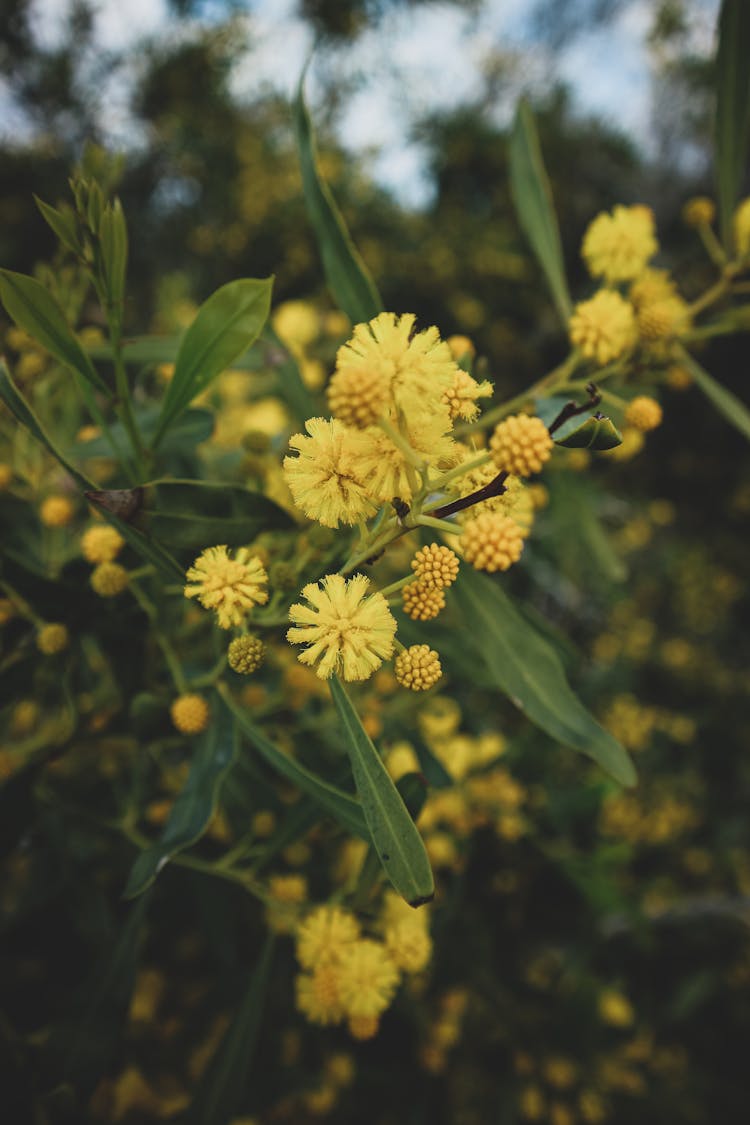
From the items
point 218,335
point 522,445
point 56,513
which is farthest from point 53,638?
point 522,445

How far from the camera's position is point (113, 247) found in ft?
2.37

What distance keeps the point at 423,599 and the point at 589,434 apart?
23 centimetres

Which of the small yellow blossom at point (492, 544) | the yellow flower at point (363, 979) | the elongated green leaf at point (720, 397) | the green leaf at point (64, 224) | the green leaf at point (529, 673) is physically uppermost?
the green leaf at point (64, 224)

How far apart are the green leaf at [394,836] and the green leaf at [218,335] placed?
0.49 metres

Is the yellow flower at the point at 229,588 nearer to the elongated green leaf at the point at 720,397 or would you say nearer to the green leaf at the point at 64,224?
the green leaf at the point at 64,224

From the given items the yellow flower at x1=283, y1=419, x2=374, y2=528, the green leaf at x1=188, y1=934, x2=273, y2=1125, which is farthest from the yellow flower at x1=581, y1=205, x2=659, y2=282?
the green leaf at x1=188, y1=934, x2=273, y2=1125

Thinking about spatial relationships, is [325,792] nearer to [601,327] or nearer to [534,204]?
[601,327]

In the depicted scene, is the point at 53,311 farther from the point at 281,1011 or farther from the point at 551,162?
the point at 551,162

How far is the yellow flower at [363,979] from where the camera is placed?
0.98 m

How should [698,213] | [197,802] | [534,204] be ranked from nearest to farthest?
[197,802], [534,204], [698,213]

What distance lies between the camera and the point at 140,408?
4.01 feet

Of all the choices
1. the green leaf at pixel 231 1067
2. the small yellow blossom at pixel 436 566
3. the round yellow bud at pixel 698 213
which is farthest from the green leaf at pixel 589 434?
the round yellow bud at pixel 698 213

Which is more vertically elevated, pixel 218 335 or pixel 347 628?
pixel 218 335

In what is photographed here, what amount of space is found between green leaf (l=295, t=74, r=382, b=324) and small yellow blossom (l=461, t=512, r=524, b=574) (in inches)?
20.6
